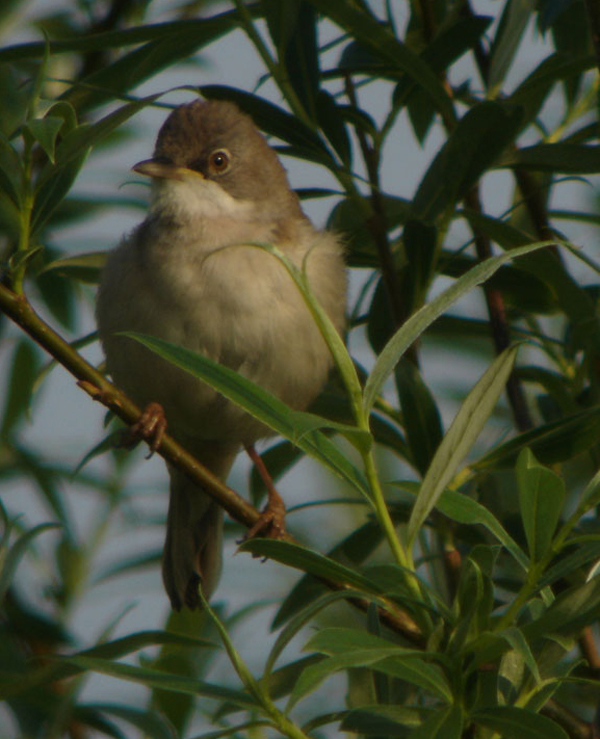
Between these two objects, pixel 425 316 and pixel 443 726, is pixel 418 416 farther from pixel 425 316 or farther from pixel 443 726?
pixel 443 726

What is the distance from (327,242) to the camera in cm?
403

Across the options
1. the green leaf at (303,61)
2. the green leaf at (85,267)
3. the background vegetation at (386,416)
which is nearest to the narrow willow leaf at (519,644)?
the background vegetation at (386,416)

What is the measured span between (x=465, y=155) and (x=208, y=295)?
1.24 m

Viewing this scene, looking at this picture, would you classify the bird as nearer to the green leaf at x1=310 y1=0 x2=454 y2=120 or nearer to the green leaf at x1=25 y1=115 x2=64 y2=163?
the green leaf at x1=310 y1=0 x2=454 y2=120

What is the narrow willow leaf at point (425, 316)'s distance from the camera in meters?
1.83

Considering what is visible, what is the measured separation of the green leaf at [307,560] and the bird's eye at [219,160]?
280cm

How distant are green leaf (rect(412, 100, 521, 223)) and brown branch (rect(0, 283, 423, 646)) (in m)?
0.88

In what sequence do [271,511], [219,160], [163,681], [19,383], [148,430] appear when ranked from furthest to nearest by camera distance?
[219,160] < [19,383] < [271,511] < [148,430] < [163,681]

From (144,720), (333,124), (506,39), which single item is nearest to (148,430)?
(333,124)

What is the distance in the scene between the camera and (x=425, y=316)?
185 cm

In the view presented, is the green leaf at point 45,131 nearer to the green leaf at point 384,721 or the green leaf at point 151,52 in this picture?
the green leaf at point 151,52

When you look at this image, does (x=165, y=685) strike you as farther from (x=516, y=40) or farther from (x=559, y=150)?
(x=516, y=40)

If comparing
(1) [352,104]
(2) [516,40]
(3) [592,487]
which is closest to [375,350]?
(1) [352,104]

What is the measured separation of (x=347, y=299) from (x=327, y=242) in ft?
1.27
